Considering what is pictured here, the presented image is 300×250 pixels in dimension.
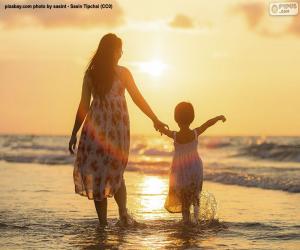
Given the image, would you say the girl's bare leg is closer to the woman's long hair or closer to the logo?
the woman's long hair

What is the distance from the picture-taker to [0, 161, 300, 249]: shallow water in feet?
20.2

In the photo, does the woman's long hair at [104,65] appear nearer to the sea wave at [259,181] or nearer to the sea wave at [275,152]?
the sea wave at [259,181]

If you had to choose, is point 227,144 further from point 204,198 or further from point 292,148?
point 204,198

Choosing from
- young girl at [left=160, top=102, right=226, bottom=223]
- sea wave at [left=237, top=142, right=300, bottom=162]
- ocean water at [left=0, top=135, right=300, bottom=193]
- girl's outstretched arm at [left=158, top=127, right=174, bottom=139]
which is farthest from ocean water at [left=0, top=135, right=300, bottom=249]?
sea wave at [left=237, top=142, right=300, bottom=162]

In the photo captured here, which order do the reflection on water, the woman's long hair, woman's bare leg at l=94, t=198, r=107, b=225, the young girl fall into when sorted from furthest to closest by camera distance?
the reflection on water < the young girl < woman's bare leg at l=94, t=198, r=107, b=225 < the woman's long hair

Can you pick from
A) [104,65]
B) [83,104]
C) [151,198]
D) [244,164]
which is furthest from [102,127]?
[244,164]

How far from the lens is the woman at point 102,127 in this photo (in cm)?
691

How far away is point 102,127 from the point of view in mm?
6906

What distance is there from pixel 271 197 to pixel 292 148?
21079 millimetres

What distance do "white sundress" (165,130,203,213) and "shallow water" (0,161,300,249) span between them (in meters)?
0.33

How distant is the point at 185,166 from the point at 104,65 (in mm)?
1645

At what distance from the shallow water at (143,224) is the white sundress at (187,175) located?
1.08 ft

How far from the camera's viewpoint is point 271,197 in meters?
11.4

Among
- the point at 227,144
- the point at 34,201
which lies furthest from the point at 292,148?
the point at 34,201
